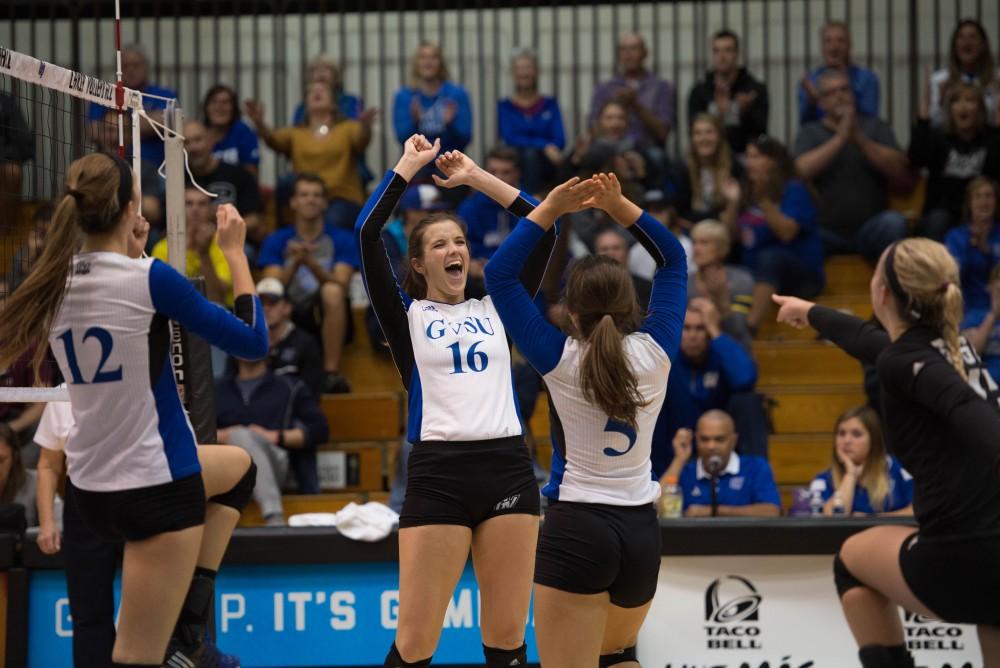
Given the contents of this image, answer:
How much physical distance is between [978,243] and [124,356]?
7283 mm

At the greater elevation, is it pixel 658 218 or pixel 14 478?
pixel 658 218

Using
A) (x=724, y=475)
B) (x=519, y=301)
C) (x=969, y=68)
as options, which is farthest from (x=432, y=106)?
(x=519, y=301)

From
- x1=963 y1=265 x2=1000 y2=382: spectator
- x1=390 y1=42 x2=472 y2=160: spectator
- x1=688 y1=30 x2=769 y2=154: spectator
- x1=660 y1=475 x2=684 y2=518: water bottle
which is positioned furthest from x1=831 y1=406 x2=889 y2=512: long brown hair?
x1=390 y1=42 x2=472 y2=160: spectator

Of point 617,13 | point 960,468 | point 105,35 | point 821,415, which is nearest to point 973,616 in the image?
point 960,468

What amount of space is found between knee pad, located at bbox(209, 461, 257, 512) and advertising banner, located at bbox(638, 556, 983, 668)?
2801mm

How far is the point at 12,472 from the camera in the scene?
288 inches

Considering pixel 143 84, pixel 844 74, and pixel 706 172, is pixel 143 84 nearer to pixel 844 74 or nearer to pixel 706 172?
pixel 706 172

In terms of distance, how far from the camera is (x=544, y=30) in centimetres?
1263

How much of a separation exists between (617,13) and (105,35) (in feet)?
16.2

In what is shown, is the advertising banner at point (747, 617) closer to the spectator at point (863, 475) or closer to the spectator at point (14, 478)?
the spectator at point (863, 475)

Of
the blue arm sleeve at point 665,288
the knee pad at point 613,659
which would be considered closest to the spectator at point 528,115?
the blue arm sleeve at point 665,288

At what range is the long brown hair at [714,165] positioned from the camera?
10305 millimetres

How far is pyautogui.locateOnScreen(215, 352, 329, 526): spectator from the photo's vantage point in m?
8.33

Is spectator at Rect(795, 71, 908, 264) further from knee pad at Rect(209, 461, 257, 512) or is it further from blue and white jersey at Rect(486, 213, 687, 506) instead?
knee pad at Rect(209, 461, 257, 512)
